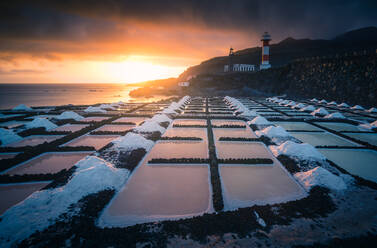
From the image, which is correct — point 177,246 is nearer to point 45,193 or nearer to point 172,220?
point 172,220

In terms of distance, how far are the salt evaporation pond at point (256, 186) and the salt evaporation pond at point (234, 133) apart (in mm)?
5149

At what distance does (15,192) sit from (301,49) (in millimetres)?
141264

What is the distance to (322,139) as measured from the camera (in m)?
14.4

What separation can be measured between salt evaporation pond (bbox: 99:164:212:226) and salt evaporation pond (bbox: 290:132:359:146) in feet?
31.5

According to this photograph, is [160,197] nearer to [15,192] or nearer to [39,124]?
[15,192]

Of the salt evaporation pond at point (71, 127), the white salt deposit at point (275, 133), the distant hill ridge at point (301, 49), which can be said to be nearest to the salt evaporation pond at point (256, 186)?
the white salt deposit at point (275, 133)

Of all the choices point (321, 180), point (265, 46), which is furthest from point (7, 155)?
point (265, 46)

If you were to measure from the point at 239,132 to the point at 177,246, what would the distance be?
12.5 metres

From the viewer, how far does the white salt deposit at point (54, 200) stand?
526cm

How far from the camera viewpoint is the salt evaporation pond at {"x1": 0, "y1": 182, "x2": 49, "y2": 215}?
6.87 meters

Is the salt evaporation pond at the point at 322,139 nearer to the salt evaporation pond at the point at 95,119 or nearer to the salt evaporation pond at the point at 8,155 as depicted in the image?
the salt evaporation pond at the point at 8,155

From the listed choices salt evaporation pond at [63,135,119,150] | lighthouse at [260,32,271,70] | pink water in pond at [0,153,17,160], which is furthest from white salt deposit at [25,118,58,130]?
lighthouse at [260,32,271,70]

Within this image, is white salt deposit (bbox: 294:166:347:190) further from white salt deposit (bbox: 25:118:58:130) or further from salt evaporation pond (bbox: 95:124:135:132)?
white salt deposit (bbox: 25:118:58:130)

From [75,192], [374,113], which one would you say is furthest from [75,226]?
[374,113]
